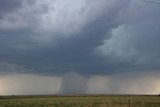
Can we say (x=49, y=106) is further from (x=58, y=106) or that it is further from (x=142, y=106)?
(x=142, y=106)

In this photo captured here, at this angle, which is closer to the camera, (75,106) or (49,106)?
(49,106)

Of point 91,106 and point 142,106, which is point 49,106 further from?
point 142,106

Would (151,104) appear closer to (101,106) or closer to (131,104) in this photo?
(131,104)

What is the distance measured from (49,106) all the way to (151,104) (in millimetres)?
16850

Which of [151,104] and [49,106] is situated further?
[151,104]

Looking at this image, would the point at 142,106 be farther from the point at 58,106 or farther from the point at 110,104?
the point at 58,106

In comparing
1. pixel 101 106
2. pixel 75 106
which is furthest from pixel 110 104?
pixel 75 106

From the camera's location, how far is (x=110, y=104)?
176ft

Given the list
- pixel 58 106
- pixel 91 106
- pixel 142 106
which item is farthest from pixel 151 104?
pixel 58 106

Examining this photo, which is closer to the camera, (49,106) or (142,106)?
(49,106)

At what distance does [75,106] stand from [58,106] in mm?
3043

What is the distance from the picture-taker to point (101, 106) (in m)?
53.4

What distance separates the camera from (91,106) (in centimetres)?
5453

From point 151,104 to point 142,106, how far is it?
2.27m
